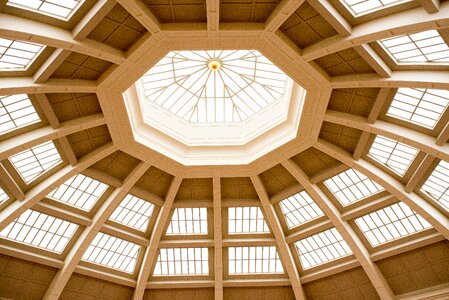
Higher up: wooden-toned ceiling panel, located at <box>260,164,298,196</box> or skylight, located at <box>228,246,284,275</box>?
wooden-toned ceiling panel, located at <box>260,164,298,196</box>

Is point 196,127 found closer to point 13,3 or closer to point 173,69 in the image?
point 173,69

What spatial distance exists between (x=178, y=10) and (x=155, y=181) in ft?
41.5

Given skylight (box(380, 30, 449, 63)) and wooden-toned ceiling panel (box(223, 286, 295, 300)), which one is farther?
wooden-toned ceiling panel (box(223, 286, 295, 300))

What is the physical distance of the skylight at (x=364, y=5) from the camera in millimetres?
16470

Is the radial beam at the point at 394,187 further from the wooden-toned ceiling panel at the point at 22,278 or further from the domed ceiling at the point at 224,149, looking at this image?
the wooden-toned ceiling panel at the point at 22,278

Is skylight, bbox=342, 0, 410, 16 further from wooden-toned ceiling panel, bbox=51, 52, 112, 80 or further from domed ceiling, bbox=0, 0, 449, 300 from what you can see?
wooden-toned ceiling panel, bbox=51, 52, 112, 80

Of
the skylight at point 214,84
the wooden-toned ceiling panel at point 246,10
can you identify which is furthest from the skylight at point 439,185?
the wooden-toned ceiling panel at point 246,10

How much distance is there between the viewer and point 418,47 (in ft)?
59.2

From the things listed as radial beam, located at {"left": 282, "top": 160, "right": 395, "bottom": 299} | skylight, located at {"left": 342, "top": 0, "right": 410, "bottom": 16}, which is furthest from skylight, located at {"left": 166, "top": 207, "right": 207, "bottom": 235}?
skylight, located at {"left": 342, "top": 0, "right": 410, "bottom": 16}

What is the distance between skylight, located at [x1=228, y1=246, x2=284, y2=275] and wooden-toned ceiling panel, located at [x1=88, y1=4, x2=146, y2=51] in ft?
56.5

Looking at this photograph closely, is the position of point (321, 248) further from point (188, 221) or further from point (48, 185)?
point (48, 185)

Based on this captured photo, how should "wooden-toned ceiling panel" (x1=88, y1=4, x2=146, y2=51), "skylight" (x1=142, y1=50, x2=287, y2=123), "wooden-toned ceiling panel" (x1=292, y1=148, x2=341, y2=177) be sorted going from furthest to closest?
"wooden-toned ceiling panel" (x1=292, y1=148, x2=341, y2=177) < "skylight" (x1=142, y1=50, x2=287, y2=123) < "wooden-toned ceiling panel" (x1=88, y1=4, x2=146, y2=51)

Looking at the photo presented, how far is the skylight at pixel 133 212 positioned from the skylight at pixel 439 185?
54.5 feet

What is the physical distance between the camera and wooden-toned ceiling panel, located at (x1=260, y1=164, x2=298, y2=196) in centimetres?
2686
